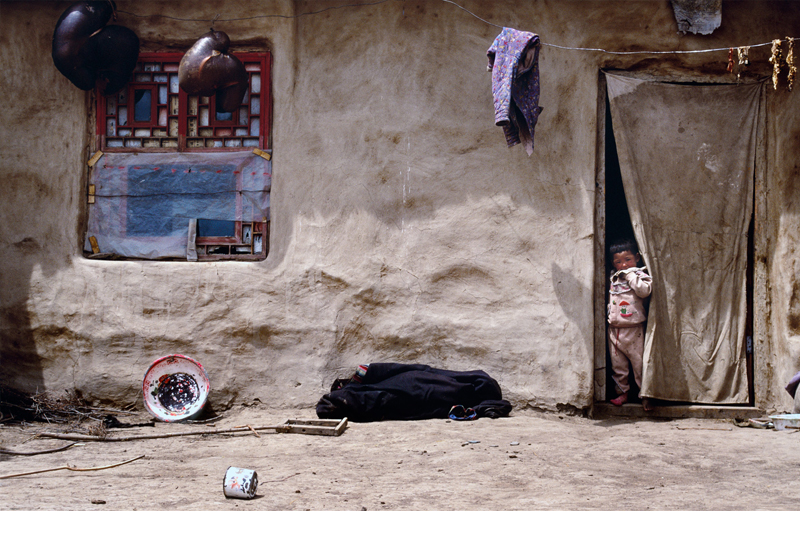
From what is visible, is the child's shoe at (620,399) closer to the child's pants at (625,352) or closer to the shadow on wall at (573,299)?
the child's pants at (625,352)

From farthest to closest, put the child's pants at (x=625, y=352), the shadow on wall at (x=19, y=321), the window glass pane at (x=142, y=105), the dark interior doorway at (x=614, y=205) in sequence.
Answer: the dark interior doorway at (x=614, y=205)
the window glass pane at (x=142, y=105)
the shadow on wall at (x=19, y=321)
the child's pants at (x=625, y=352)

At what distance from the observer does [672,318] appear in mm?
4922

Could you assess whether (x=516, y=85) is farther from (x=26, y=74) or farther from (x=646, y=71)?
(x=26, y=74)

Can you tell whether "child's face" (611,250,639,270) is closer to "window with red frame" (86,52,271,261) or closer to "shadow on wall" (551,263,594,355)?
"shadow on wall" (551,263,594,355)

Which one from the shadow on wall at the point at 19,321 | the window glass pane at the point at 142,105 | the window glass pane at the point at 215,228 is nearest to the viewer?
the shadow on wall at the point at 19,321

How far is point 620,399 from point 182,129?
158 inches

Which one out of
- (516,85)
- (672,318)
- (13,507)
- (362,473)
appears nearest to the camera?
(13,507)

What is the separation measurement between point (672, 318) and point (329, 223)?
8.78 feet

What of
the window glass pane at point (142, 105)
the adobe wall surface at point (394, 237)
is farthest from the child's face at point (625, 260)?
the window glass pane at point (142, 105)

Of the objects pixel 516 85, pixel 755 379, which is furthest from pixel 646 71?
pixel 755 379

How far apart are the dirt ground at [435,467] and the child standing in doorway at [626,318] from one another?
0.46 m

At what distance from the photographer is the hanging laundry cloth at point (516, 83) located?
14.3 ft

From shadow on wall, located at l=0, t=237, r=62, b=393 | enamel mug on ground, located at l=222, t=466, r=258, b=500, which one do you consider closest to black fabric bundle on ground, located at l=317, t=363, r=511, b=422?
enamel mug on ground, located at l=222, t=466, r=258, b=500

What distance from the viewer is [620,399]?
198 inches
